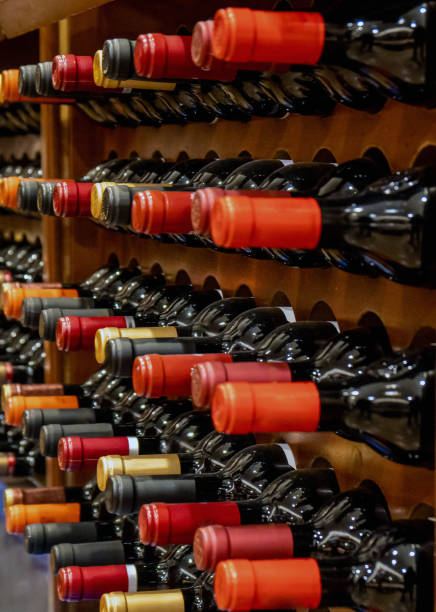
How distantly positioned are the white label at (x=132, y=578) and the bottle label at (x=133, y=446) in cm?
10

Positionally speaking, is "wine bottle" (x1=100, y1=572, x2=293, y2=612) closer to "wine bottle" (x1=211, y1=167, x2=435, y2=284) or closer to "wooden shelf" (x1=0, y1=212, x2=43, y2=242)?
"wine bottle" (x1=211, y1=167, x2=435, y2=284)

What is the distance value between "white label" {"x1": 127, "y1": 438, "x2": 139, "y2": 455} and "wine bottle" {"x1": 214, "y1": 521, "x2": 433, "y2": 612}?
1.04 ft

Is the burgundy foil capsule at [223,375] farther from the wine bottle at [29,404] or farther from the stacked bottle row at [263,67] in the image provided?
the wine bottle at [29,404]

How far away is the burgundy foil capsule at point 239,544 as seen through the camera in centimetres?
62

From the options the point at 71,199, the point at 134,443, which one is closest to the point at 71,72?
the point at 71,199

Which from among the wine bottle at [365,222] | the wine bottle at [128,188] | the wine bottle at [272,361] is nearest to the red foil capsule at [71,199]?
the wine bottle at [128,188]

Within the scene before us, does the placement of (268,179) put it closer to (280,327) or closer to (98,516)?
(280,327)

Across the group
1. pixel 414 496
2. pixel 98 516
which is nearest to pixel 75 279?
pixel 98 516

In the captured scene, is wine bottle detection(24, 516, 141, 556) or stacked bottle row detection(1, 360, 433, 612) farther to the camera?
wine bottle detection(24, 516, 141, 556)

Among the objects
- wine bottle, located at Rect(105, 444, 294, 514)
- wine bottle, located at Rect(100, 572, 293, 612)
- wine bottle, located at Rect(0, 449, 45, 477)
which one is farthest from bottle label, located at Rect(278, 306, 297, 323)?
wine bottle, located at Rect(0, 449, 45, 477)

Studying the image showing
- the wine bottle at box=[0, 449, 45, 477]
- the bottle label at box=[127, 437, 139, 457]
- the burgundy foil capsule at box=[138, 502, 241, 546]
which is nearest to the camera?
the burgundy foil capsule at box=[138, 502, 241, 546]

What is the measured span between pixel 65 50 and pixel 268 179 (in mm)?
533

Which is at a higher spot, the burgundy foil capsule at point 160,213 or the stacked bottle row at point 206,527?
the burgundy foil capsule at point 160,213

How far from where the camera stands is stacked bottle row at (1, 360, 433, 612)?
0.61 metres
